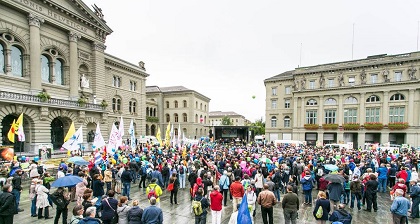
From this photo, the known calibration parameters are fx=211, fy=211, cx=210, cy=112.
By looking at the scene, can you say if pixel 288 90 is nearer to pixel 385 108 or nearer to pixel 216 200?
pixel 385 108

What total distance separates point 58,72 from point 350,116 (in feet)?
166

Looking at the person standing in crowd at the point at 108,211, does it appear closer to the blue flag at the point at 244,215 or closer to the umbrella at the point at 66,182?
the umbrella at the point at 66,182

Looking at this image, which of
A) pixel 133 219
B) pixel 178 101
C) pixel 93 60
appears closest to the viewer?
pixel 133 219

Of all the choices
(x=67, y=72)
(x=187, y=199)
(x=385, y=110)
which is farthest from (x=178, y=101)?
(x=187, y=199)

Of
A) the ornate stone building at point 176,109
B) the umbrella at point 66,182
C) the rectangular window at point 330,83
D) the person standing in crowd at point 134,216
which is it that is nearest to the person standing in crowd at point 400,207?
the person standing in crowd at point 134,216

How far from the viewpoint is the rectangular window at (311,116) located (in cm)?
4596

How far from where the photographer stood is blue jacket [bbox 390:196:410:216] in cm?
671

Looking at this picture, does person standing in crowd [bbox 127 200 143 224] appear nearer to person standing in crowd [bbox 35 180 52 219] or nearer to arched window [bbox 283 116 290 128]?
person standing in crowd [bbox 35 180 52 219]

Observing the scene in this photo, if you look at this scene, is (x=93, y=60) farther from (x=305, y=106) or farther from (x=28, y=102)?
(x=305, y=106)

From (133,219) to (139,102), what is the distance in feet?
134

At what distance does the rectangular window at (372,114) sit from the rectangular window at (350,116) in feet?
6.83

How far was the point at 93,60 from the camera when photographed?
1227 inches

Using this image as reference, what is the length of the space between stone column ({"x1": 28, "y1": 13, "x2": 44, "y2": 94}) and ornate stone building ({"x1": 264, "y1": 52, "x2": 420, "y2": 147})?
43922 millimetres

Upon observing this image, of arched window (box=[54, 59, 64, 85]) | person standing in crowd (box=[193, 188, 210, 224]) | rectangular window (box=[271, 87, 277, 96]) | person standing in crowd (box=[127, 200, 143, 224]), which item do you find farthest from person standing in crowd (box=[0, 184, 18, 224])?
rectangular window (box=[271, 87, 277, 96])
